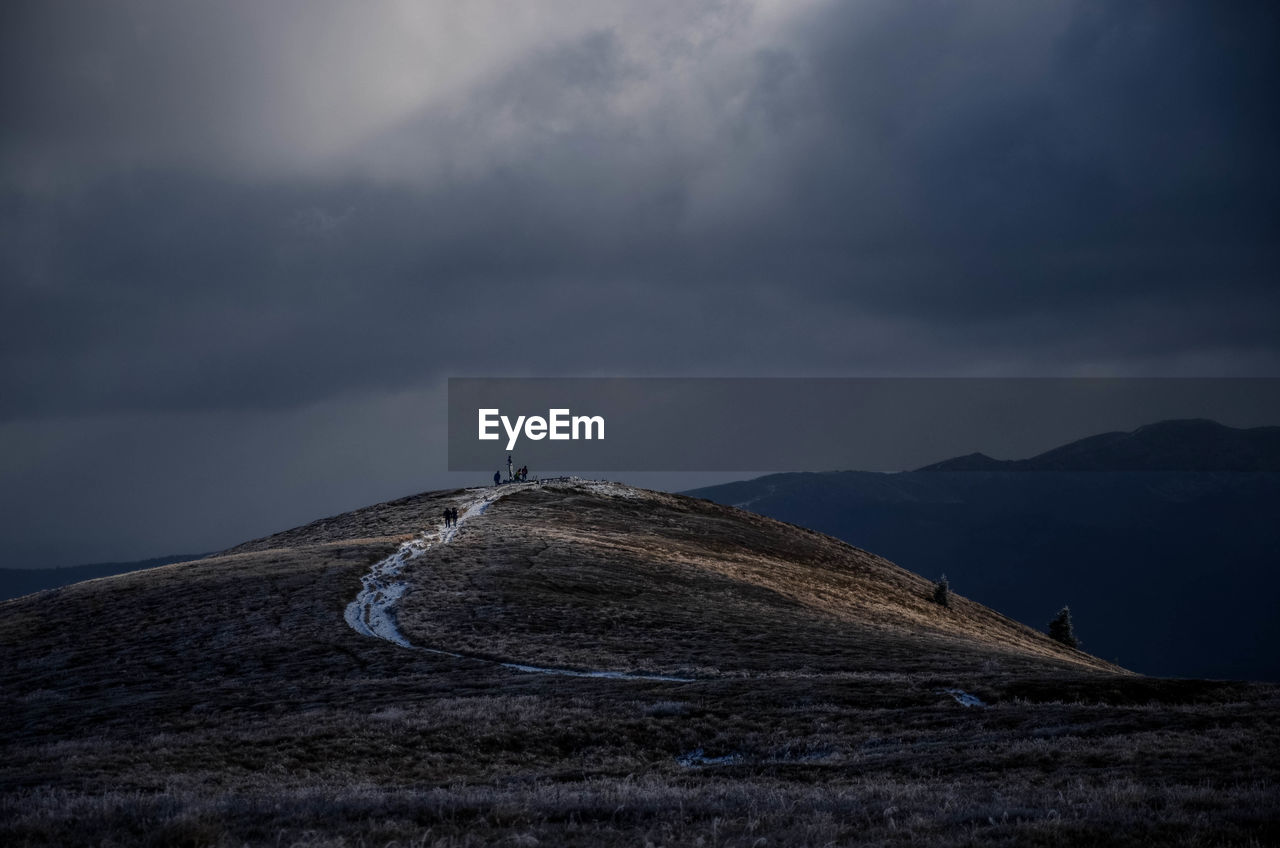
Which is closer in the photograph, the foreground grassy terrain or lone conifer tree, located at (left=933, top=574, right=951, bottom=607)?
the foreground grassy terrain

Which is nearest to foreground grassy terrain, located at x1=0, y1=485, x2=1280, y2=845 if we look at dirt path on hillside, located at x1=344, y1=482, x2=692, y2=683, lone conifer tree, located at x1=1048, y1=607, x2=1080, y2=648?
dirt path on hillside, located at x1=344, y1=482, x2=692, y2=683

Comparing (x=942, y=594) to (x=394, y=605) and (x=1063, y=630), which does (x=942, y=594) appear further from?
(x=394, y=605)

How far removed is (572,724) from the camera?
2327 cm

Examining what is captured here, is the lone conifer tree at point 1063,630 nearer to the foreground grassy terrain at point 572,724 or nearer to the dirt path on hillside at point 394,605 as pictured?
the foreground grassy terrain at point 572,724

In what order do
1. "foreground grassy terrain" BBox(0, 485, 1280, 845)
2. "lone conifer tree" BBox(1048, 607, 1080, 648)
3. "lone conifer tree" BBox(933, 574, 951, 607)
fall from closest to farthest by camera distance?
1. "foreground grassy terrain" BBox(0, 485, 1280, 845)
2. "lone conifer tree" BBox(933, 574, 951, 607)
3. "lone conifer tree" BBox(1048, 607, 1080, 648)

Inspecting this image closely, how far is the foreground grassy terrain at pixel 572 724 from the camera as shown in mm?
12117

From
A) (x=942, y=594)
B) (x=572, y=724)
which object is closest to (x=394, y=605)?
(x=572, y=724)

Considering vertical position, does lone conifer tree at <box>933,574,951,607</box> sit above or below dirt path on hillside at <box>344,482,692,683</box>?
below

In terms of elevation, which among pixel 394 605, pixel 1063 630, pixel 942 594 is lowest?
pixel 1063 630

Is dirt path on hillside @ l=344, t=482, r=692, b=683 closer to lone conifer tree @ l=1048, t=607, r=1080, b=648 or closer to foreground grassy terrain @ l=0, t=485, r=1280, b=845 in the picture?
foreground grassy terrain @ l=0, t=485, r=1280, b=845

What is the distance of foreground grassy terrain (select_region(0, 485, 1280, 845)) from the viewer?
39.8 feet

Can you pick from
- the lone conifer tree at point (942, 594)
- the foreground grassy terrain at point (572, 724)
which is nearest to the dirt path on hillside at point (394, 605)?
the foreground grassy terrain at point (572, 724)

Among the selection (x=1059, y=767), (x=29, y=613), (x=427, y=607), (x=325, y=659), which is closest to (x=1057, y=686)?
(x=1059, y=767)

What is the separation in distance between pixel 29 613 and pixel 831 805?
5626 centimetres
